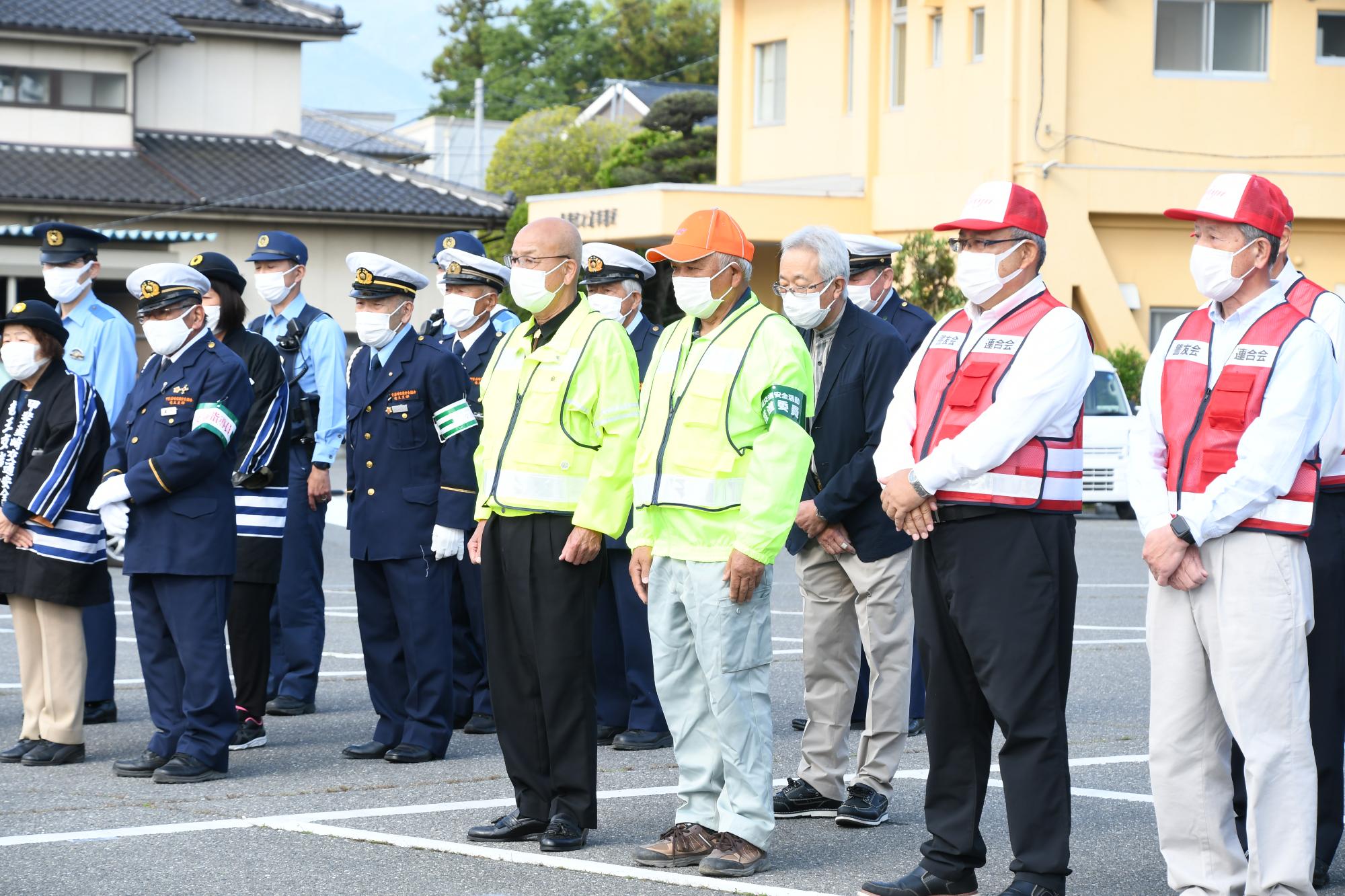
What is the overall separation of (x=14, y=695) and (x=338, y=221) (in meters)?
24.5

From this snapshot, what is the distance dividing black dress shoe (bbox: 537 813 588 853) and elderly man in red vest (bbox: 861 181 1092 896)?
1.32 m

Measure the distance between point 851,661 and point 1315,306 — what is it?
2433 millimetres

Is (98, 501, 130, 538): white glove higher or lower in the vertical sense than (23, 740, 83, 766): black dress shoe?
higher

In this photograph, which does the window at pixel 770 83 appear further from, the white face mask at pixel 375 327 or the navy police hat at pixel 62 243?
the white face mask at pixel 375 327

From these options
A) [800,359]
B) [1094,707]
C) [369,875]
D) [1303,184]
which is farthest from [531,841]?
[1303,184]

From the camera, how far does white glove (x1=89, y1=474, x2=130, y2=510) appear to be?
26.5 ft

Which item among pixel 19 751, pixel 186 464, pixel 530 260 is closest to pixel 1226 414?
pixel 530 260

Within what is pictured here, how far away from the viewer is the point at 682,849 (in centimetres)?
654

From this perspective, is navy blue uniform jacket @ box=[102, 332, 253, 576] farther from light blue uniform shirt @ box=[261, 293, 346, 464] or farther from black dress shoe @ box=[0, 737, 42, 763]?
light blue uniform shirt @ box=[261, 293, 346, 464]

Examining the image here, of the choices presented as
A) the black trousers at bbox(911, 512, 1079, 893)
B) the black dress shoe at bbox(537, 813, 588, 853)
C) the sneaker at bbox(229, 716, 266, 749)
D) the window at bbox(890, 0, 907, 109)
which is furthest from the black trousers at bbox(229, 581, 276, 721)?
the window at bbox(890, 0, 907, 109)

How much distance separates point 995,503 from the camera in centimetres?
583

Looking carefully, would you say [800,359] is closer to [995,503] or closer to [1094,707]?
[995,503]

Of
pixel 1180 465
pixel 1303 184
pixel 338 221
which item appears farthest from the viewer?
pixel 338 221

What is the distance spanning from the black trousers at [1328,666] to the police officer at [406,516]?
391 centimetres
